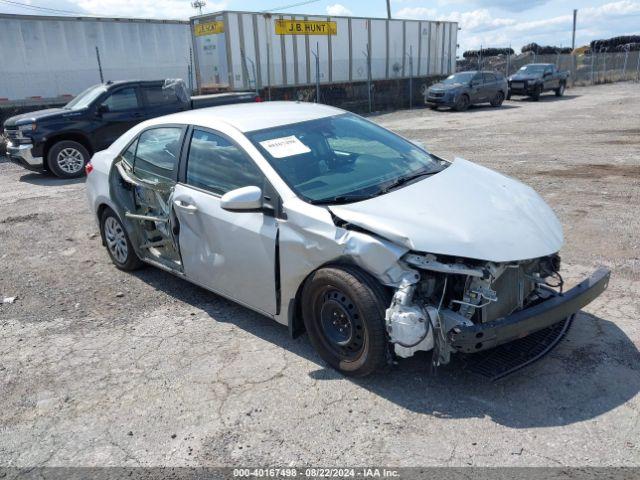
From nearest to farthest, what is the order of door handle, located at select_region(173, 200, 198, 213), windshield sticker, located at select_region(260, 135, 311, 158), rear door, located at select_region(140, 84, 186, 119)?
windshield sticker, located at select_region(260, 135, 311, 158), door handle, located at select_region(173, 200, 198, 213), rear door, located at select_region(140, 84, 186, 119)

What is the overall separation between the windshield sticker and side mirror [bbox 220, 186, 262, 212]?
1.36ft

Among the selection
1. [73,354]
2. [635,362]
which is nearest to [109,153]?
[73,354]

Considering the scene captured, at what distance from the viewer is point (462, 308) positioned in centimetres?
321

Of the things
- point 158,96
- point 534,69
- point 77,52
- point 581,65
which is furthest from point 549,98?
point 158,96

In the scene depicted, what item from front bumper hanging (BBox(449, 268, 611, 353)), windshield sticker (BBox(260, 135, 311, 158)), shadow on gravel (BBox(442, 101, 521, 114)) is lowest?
shadow on gravel (BBox(442, 101, 521, 114))

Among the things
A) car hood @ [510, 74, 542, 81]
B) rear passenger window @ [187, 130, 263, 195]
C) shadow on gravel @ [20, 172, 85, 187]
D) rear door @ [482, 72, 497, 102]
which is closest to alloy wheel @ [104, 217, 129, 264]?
rear passenger window @ [187, 130, 263, 195]

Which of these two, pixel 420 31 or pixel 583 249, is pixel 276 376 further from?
pixel 420 31

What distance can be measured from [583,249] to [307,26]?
57.1ft

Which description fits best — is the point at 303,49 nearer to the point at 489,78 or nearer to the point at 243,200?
the point at 489,78

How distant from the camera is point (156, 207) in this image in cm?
495

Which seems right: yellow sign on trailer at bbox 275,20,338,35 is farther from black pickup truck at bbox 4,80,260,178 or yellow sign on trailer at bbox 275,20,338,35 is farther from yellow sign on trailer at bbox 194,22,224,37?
black pickup truck at bbox 4,80,260,178

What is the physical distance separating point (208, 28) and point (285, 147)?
53.7ft

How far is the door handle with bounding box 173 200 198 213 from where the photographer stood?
4.21 m

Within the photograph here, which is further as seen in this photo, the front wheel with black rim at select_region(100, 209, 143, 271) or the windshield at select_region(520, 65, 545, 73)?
the windshield at select_region(520, 65, 545, 73)
